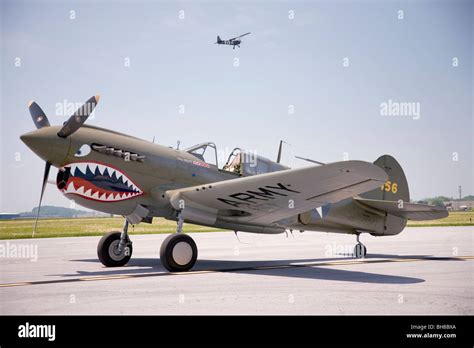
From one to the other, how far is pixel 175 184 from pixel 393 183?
7.09m

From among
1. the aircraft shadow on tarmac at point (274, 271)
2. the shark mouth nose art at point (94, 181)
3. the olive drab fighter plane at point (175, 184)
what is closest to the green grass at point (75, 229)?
the aircraft shadow on tarmac at point (274, 271)

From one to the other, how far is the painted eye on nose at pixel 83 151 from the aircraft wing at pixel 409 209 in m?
7.24

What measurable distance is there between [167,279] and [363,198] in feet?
22.7

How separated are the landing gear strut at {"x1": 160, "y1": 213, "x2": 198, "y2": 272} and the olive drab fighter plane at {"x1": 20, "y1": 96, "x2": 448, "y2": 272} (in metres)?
0.02

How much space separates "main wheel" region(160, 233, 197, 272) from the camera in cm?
897

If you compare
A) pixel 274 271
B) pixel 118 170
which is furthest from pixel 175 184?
pixel 274 271

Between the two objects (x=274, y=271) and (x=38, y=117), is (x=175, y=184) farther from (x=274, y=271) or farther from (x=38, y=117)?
(x=38, y=117)

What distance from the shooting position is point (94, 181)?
30.7 feet

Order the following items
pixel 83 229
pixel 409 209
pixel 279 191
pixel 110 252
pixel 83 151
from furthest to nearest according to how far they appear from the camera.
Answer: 1. pixel 83 229
2. pixel 409 209
3. pixel 110 252
4. pixel 83 151
5. pixel 279 191

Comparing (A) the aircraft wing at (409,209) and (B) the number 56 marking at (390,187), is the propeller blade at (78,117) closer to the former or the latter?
(A) the aircraft wing at (409,209)

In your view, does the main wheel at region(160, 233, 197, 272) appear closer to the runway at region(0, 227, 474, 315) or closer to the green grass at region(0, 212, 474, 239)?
the runway at region(0, 227, 474, 315)

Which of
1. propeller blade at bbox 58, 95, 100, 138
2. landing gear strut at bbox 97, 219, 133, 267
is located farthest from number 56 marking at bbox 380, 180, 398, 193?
propeller blade at bbox 58, 95, 100, 138
